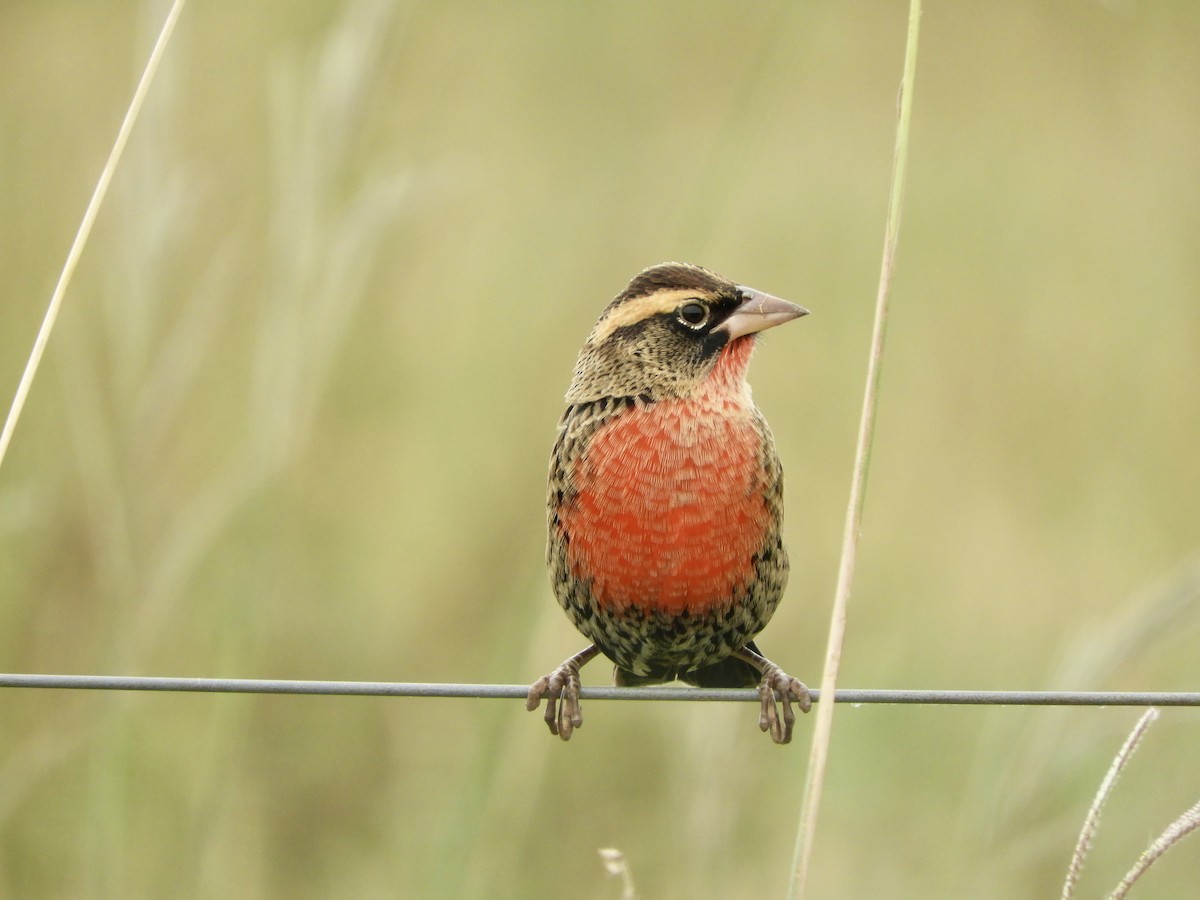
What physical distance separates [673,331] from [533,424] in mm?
2066

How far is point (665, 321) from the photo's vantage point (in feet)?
12.6

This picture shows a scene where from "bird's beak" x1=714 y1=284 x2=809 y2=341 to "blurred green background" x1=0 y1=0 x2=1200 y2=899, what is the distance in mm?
209

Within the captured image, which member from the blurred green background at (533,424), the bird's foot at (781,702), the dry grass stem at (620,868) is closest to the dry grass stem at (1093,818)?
the dry grass stem at (620,868)

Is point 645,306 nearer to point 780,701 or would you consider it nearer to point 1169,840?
point 780,701

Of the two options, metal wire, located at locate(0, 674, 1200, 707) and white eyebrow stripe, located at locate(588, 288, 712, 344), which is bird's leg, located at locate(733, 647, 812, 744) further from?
metal wire, located at locate(0, 674, 1200, 707)

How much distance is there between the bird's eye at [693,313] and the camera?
3.83 metres

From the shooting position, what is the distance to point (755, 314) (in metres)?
3.76

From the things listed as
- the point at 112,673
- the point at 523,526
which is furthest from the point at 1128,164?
the point at 112,673

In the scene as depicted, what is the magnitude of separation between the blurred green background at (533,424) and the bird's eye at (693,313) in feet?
0.57

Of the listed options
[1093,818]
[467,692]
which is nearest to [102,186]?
[467,692]

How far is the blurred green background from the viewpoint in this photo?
3592mm

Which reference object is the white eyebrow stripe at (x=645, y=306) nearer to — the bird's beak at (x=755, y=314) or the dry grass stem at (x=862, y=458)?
the bird's beak at (x=755, y=314)

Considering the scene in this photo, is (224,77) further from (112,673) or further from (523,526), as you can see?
(112,673)

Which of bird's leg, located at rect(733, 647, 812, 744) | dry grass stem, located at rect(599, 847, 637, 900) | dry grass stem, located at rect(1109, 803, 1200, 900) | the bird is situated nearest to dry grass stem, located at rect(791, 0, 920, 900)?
dry grass stem, located at rect(599, 847, 637, 900)
